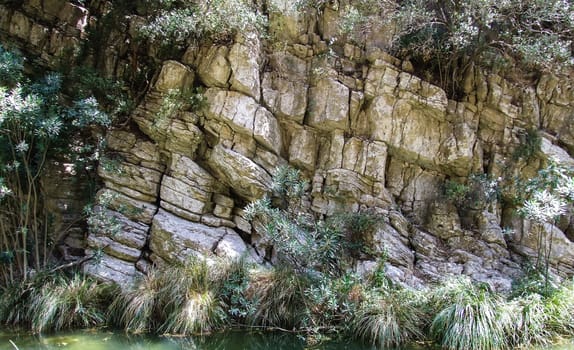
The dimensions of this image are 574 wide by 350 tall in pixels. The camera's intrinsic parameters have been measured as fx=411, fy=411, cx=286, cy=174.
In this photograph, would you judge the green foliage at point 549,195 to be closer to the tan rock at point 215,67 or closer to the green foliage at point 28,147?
the tan rock at point 215,67

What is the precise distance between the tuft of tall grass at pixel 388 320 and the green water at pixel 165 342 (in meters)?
0.21

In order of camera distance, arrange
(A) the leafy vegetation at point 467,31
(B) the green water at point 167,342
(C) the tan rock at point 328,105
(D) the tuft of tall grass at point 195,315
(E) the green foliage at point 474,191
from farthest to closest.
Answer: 1. (C) the tan rock at point 328,105
2. (E) the green foliage at point 474,191
3. (A) the leafy vegetation at point 467,31
4. (D) the tuft of tall grass at point 195,315
5. (B) the green water at point 167,342

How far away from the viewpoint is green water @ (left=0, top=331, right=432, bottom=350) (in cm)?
638

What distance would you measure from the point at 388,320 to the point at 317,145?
184 inches

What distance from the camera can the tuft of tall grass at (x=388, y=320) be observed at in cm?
693

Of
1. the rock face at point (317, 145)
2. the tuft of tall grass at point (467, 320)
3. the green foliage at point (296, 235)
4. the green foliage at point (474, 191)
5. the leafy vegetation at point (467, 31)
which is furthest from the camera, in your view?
the green foliage at point (474, 191)

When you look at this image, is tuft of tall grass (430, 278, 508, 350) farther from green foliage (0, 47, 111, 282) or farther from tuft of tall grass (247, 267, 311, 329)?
green foliage (0, 47, 111, 282)

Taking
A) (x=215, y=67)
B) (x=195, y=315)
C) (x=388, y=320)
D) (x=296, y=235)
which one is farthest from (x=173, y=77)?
(x=388, y=320)

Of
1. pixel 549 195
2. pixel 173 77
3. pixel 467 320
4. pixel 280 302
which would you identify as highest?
pixel 173 77

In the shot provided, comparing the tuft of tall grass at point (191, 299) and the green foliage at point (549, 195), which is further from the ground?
the green foliage at point (549, 195)

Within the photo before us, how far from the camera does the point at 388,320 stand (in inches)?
275

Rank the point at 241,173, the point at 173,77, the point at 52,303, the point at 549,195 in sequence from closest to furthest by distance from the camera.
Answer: the point at 52,303 → the point at 549,195 → the point at 241,173 → the point at 173,77

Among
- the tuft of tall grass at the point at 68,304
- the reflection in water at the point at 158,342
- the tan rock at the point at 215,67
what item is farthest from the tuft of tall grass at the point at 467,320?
the tan rock at the point at 215,67

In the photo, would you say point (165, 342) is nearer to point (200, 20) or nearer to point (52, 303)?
point (52, 303)
